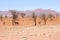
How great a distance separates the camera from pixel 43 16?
5506cm

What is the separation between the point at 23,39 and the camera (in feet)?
47.1

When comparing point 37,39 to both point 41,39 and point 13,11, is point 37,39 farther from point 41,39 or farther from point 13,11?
point 13,11

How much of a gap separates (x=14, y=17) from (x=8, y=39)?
4156 cm

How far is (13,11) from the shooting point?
56.1 m

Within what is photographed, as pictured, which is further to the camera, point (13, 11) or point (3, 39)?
point (13, 11)

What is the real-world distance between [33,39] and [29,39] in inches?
14.2

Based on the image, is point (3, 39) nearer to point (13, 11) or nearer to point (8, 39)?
point (8, 39)

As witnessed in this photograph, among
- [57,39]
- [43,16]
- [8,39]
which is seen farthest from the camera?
[43,16]

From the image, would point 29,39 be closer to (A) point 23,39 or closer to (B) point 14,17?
(A) point 23,39

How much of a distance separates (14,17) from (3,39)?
136 ft

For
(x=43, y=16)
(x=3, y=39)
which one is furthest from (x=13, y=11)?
(x=3, y=39)

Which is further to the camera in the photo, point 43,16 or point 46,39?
point 43,16

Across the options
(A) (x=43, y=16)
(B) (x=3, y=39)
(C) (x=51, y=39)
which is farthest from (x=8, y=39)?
(A) (x=43, y=16)

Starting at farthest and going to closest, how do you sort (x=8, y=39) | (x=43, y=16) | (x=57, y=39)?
(x=43, y=16) → (x=8, y=39) → (x=57, y=39)
